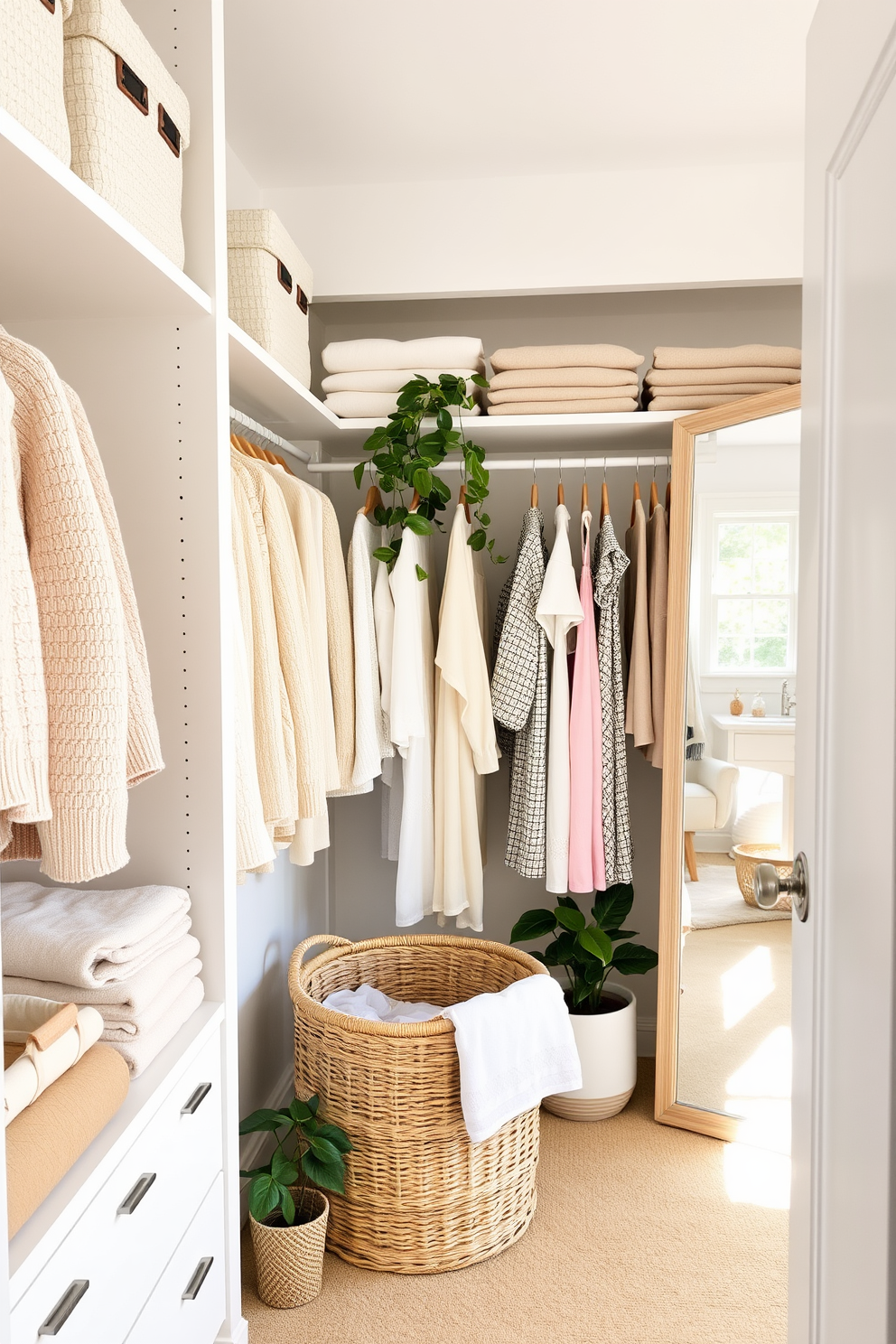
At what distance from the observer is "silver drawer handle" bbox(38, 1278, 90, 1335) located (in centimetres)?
96

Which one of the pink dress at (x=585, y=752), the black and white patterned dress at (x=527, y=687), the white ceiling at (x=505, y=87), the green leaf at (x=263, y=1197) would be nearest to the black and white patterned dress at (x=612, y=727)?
the pink dress at (x=585, y=752)

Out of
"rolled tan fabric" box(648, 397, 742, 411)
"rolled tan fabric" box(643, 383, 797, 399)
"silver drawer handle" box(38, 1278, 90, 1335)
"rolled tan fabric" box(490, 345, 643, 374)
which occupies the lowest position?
"silver drawer handle" box(38, 1278, 90, 1335)

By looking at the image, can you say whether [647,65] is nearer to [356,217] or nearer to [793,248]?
[793,248]

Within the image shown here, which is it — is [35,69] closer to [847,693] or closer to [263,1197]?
[847,693]

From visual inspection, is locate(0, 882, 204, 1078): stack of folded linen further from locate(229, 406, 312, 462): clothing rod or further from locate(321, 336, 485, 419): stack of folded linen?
locate(321, 336, 485, 419): stack of folded linen

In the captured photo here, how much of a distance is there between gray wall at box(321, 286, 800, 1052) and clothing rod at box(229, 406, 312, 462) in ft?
1.51

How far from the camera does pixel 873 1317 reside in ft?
2.52

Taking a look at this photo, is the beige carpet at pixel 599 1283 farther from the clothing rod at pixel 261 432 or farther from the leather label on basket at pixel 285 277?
the leather label on basket at pixel 285 277

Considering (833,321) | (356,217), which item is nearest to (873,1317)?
(833,321)

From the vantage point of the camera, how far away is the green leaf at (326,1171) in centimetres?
184

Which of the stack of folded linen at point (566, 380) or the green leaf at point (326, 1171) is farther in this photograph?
the stack of folded linen at point (566, 380)

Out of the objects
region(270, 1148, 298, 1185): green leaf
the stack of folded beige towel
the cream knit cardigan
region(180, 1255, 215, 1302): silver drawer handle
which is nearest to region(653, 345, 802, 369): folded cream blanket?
the stack of folded beige towel

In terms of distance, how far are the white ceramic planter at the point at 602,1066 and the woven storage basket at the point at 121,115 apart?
2.07 metres

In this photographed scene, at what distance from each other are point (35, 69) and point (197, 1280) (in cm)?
157
